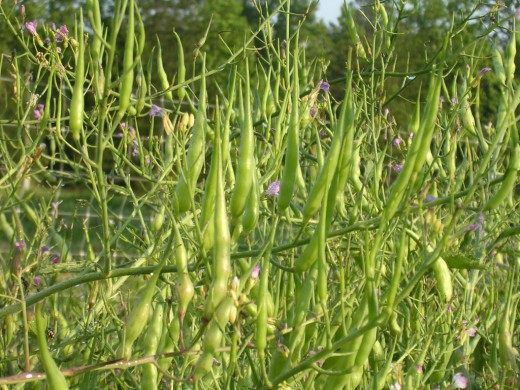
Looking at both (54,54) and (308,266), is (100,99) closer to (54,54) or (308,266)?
(308,266)

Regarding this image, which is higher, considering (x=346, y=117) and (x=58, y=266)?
(x=346, y=117)

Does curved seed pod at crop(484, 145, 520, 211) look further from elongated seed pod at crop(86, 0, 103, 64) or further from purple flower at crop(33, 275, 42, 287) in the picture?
purple flower at crop(33, 275, 42, 287)

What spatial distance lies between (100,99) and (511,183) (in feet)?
1.33

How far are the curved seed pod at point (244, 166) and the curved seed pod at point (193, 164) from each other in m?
0.04

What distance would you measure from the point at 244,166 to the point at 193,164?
0.09 meters

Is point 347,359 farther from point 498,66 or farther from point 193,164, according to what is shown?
point 498,66

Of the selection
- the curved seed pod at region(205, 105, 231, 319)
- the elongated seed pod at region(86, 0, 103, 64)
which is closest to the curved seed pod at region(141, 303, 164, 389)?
the curved seed pod at region(205, 105, 231, 319)

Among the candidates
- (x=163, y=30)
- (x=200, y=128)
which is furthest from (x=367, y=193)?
(x=163, y=30)

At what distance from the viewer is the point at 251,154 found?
899mm

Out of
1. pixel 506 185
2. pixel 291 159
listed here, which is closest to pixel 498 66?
pixel 506 185

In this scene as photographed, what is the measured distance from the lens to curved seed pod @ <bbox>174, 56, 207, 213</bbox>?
3.05ft

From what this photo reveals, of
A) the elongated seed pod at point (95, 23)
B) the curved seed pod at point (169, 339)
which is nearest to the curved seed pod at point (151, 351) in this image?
the curved seed pod at point (169, 339)

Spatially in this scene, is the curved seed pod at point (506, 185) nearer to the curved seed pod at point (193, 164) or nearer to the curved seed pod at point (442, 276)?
the curved seed pod at point (442, 276)

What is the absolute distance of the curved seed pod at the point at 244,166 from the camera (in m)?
0.90
